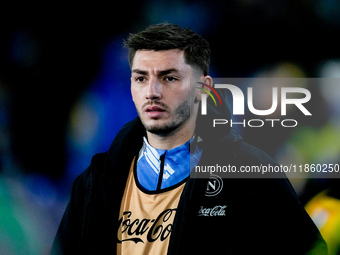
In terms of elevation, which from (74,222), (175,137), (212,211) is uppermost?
(175,137)

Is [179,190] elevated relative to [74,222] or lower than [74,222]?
elevated

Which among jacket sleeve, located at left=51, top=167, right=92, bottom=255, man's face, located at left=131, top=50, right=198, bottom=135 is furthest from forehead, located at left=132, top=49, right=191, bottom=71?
jacket sleeve, located at left=51, top=167, right=92, bottom=255

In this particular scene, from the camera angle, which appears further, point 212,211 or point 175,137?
point 175,137

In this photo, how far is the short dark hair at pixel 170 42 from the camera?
1376 millimetres

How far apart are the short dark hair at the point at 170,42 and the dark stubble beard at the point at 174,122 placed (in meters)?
0.17

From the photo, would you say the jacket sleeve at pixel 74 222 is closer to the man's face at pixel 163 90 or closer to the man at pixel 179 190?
the man at pixel 179 190

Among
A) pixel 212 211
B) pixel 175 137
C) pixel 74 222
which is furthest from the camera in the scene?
pixel 74 222

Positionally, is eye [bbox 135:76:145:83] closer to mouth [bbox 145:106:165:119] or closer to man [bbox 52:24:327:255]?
man [bbox 52:24:327:255]

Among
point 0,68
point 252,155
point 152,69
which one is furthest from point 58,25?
point 252,155

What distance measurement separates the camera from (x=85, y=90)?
69.5 inches

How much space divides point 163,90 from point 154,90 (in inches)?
1.3

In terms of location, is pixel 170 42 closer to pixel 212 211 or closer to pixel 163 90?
pixel 163 90

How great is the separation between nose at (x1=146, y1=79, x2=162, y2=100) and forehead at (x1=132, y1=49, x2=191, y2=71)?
50mm

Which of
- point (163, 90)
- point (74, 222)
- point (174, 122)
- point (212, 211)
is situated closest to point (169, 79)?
point (163, 90)
